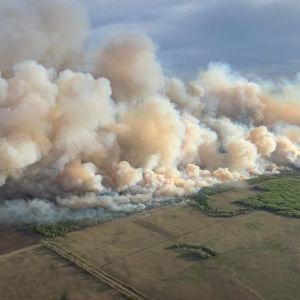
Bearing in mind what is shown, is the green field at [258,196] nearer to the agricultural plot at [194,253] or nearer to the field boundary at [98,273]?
the agricultural plot at [194,253]

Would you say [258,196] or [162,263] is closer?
[162,263]

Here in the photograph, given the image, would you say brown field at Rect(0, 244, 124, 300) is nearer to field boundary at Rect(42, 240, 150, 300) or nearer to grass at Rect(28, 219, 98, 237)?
field boundary at Rect(42, 240, 150, 300)

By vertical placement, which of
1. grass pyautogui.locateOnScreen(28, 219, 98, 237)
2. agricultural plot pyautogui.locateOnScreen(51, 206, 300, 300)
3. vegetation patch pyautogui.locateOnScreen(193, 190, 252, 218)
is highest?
grass pyautogui.locateOnScreen(28, 219, 98, 237)

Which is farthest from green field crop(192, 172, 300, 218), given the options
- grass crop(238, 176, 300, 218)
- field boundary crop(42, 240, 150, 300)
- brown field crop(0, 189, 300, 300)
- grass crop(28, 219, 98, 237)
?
field boundary crop(42, 240, 150, 300)

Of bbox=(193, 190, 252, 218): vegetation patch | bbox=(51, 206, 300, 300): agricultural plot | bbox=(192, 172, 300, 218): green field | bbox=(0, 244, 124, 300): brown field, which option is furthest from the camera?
bbox=(192, 172, 300, 218): green field

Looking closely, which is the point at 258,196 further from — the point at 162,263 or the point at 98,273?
the point at 98,273

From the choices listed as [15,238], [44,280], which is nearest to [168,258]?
[44,280]

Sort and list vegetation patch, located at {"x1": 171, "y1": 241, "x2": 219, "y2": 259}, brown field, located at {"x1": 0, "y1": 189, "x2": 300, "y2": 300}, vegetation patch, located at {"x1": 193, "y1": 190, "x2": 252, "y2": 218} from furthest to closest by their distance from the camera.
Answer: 1. vegetation patch, located at {"x1": 193, "y1": 190, "x2": 252, "y2": 218}
2. vegetation patch, located at {"x1": 171, "y1": 241, "x2": 219, "y2": 259}
3. brown field, located at {"x1": 0, "y1": 189, "x2": 300, "y2": 300}

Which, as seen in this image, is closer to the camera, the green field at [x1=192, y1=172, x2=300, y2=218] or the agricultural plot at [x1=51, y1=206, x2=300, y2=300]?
the agricultural plot at [x1=51, y1=206, x2=300, y2=300]
